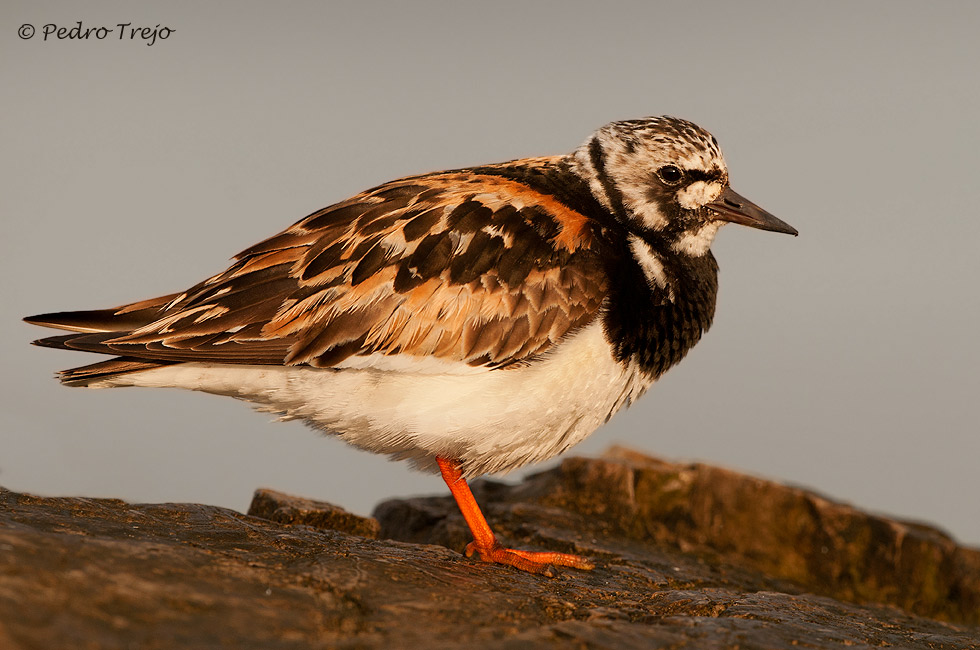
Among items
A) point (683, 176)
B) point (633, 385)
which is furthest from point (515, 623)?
point (683, 176)

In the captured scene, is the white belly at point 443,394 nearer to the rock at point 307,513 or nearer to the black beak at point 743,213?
the rock at point 307,513

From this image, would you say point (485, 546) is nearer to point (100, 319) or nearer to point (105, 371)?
point (105, 371)

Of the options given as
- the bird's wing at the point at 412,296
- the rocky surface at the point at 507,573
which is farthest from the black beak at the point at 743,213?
the rocky surface at the point at 507,573

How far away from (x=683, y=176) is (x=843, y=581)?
4.14 m

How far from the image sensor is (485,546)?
5.71 m

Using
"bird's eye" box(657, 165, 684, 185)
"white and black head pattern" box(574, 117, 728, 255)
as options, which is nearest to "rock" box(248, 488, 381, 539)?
"white and black head pattern" box(574, 117, 728, 255)

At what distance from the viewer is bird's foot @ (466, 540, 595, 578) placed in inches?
217

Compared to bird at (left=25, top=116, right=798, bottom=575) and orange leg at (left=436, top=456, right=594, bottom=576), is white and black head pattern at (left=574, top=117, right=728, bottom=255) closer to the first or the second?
bird at (left=25, top=116, right=798, bottom=575)

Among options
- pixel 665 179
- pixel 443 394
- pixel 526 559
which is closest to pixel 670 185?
pixel 665 179

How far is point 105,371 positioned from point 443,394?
80.8 inches

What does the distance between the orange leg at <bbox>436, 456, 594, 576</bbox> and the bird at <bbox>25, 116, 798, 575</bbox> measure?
0.01 metres

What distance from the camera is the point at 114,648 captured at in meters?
3.06

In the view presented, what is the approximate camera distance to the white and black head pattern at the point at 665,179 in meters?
6.05

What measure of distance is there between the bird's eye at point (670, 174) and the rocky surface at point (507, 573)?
8.53 feet
